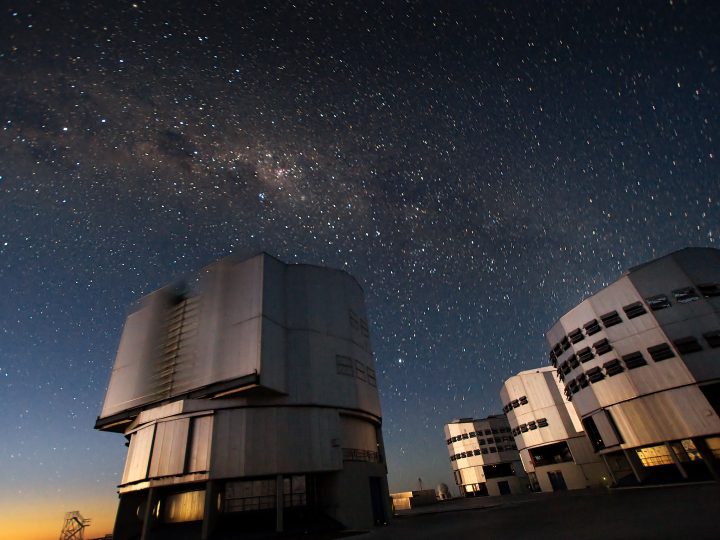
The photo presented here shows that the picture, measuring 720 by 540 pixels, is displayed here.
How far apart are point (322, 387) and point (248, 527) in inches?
368

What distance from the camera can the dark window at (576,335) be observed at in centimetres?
4172

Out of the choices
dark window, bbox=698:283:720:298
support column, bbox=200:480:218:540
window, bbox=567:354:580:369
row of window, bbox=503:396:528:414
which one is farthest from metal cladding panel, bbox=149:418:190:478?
row of window, bbox=503:396:528:414

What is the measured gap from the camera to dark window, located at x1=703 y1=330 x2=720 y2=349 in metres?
31.4

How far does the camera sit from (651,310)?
35031 mm

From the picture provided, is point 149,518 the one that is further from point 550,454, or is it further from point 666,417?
point 550,454

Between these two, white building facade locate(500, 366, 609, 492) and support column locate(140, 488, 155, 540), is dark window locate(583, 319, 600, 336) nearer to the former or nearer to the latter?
white building facade locate(500, 366, 609, 492)

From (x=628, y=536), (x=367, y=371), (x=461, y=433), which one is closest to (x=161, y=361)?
(x=367, y=371)

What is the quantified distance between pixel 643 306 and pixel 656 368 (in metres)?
5.74

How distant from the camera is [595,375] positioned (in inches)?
1540

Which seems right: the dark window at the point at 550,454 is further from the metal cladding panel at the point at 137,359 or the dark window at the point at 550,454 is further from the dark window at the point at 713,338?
the metal cladding panel at the point at 137,359

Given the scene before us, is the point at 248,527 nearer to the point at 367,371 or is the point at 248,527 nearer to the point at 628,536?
the point at 367,371

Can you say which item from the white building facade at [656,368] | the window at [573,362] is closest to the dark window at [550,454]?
the white building facade at [656,368]

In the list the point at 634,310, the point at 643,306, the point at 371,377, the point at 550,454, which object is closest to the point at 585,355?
the point at 634,310

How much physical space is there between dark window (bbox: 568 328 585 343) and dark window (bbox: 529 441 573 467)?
83.9 ft
